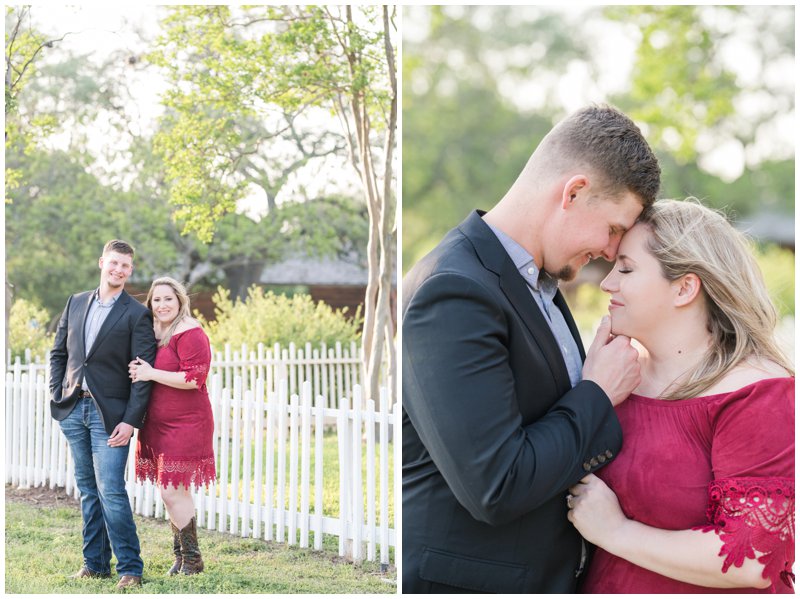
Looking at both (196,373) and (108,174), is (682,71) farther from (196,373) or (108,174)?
(196,373)

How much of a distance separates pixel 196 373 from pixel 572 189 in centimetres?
168

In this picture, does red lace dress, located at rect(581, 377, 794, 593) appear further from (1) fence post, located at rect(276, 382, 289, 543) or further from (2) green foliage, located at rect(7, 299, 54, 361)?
(2) green foliage, located at rect(7, 299, 54, 361)

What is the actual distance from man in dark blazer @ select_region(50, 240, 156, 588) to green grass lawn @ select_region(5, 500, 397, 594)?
54 mm

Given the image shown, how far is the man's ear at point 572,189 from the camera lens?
5.89ft

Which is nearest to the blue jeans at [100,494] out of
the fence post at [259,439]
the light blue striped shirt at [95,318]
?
the light blue striped shirt at [95,318]

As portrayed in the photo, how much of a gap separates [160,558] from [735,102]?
6281 mm

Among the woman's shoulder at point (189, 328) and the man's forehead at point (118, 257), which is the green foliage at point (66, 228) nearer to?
the man's forehead at point (118, 257)

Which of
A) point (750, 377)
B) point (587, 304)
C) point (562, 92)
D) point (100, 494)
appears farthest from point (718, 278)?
point (562, 92)

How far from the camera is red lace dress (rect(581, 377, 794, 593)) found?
1714 mm

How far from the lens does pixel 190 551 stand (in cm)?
286

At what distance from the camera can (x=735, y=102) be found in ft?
23.0

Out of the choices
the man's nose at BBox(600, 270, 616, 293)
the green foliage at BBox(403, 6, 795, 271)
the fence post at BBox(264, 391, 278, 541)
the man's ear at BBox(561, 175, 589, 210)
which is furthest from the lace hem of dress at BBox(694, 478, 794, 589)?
the fence post at BBox(264, 391, 278, 541)

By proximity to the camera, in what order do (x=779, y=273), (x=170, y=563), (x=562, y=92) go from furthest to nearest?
1. (x=562, y=92)
2. (x=779, y=273)
3. (x=170, y=563)

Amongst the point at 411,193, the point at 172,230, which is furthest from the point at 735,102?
the point at 411,193
